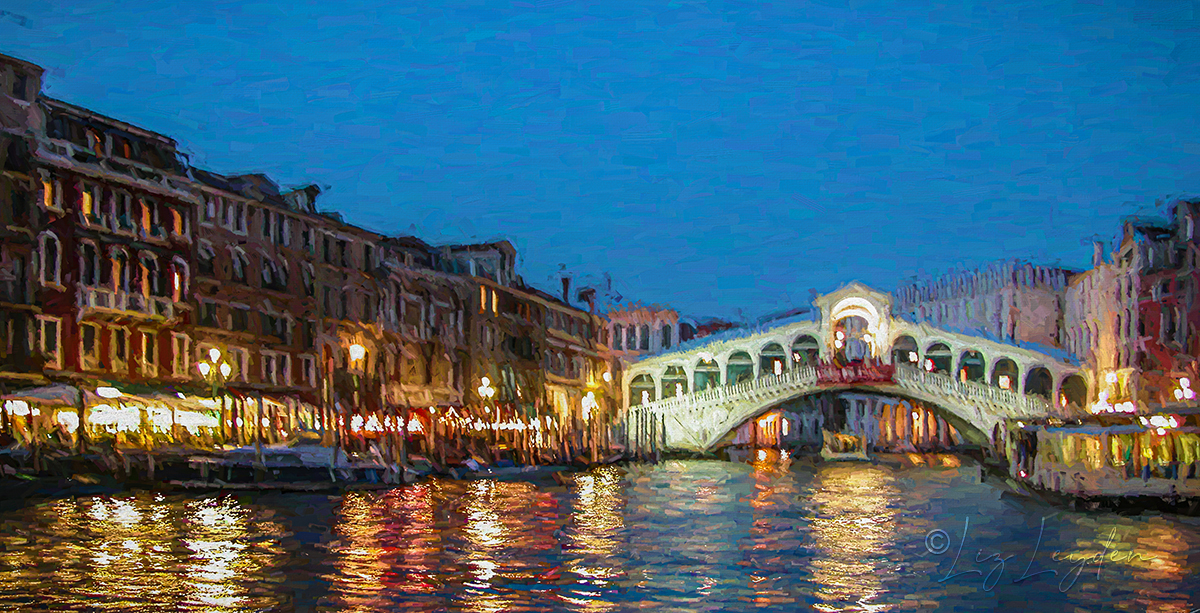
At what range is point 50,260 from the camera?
23875mm

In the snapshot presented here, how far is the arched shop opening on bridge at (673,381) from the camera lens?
51.5 meters

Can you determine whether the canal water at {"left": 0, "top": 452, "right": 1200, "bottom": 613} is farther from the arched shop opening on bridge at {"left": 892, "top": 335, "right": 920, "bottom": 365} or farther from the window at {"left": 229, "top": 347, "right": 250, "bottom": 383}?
the arched shop opening on bridge at {"left": 892, "top": 335, "right": 920, "bottom": 365}

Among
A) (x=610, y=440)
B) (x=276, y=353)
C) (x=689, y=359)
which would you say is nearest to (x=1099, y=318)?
(x=689, y=359)

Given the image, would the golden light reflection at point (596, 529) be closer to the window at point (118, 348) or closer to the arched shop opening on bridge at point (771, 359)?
the window at point (118, 348)

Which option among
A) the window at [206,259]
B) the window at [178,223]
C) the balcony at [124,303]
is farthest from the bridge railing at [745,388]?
the balcony at [124,303]

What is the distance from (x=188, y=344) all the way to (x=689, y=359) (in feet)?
80.3

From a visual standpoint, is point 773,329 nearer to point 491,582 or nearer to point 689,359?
point 689,359

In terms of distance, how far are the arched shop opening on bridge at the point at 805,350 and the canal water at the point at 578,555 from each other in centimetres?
2609

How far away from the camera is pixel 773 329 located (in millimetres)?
45844

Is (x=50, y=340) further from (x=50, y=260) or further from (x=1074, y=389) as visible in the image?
(x=1074, y=389)

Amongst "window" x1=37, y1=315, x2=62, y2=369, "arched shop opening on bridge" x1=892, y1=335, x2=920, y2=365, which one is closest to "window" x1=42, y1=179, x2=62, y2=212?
"window" x1=37, y1=315, x2=62, y2=369

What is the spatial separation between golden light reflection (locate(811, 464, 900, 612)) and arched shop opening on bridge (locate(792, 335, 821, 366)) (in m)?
19.7

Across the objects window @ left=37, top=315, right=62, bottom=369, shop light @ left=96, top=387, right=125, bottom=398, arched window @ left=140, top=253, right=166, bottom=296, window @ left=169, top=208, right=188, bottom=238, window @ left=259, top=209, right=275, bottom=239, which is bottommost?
shop light @ left=96, top=387, right=125, bottom=398

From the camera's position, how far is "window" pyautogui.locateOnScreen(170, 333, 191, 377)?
2650 centimetres
